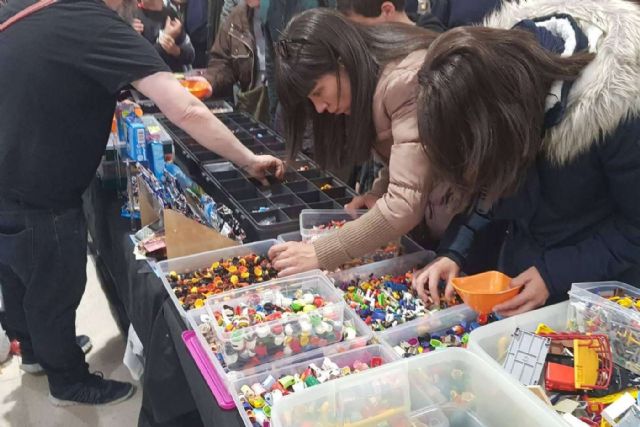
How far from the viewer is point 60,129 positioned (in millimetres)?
1479

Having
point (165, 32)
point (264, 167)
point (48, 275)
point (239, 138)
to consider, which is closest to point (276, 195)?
point (264, 167)


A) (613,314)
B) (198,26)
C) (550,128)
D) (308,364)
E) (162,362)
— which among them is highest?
(198,26)

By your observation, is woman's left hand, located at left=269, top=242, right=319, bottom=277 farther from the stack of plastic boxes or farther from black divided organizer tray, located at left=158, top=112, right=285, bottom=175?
black divided organizer tray, located at left=158, top=112, right=285, bottom=175

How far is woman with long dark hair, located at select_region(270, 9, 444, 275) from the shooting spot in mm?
1150

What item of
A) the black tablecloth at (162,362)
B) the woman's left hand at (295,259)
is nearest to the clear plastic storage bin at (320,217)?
the woman's left hand at (295,259)

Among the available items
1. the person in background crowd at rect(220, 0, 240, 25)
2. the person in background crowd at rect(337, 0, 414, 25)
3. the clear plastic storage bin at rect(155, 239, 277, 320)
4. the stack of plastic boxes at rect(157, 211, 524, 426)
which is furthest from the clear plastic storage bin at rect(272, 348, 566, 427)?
the person in background crowd at rect(220, 0, 240, 25)

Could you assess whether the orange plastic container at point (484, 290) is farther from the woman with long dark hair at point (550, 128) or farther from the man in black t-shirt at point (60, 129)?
the man in black t-shirt at point (60, 129)

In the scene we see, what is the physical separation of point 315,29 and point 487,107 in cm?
46

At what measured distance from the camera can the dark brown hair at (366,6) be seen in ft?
5.88

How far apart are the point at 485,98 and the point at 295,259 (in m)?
0.55

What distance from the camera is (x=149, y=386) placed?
4.37 ft

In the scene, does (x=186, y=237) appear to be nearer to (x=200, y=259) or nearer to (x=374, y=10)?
(x=200, y=259)

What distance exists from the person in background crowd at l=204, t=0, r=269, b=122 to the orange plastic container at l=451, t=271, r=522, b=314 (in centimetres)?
160

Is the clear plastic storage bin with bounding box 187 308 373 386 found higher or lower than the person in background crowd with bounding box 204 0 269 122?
lower
